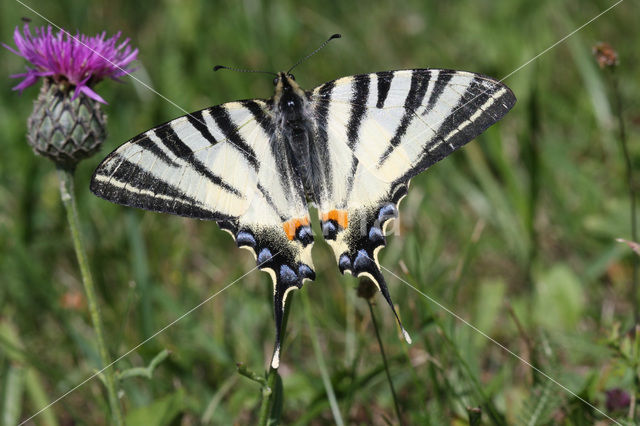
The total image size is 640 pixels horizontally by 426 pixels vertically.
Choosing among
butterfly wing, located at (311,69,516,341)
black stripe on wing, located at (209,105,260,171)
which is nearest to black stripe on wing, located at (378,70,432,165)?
butterfly wing, located at (311,69,516,341)

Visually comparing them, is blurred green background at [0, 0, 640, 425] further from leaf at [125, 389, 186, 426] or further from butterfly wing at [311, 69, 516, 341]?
butterfly wing at [311, 69, 516, 341]

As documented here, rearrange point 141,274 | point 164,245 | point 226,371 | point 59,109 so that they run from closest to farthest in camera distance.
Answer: point 59,109
point 226,371
point 141,274
point 164,245

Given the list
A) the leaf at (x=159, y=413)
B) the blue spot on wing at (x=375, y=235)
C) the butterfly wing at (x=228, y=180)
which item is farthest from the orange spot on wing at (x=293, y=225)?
the leaf at (x=159, y=413)

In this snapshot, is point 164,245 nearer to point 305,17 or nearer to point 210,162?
point 210,162

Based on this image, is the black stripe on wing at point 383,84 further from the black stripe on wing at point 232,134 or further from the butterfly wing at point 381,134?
the black stripe on wing at point 232,134

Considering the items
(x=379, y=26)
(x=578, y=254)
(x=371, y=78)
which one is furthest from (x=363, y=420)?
(x=379, y=26)

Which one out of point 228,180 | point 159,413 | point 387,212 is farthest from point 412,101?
point 159,413

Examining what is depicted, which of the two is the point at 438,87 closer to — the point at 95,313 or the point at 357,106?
the point at 357,106
